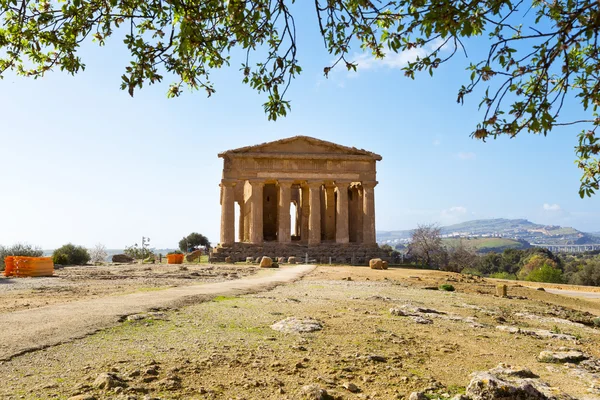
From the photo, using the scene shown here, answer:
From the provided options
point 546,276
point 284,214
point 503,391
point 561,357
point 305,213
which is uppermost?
point 305,213

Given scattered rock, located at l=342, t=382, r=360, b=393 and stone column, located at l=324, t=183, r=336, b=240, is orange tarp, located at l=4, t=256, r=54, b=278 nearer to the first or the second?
scattered rock, located at l=342, t=382, r=360, b=393

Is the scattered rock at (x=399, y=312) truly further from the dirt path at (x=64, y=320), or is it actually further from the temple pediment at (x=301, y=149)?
the temple pediment at (x=301, y=149)

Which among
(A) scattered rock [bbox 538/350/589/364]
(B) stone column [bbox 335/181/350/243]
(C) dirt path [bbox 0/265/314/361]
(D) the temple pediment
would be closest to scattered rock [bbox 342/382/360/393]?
(A) scattered rock [bbox 538/350/589/364]

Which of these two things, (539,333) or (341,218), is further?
(341,218)

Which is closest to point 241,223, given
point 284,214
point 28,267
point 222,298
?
point 284,214

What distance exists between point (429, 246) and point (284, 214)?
70.5 ft

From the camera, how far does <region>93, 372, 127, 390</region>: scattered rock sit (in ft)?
15.1

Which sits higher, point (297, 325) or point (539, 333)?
point (297, 325)

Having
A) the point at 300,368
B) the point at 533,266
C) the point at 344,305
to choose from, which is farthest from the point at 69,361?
the point at 533,266

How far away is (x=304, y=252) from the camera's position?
135 feet

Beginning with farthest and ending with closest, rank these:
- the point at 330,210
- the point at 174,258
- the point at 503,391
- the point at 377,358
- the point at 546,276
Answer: the point at 330,210 → the point at 546,276 → the point at 174,258 → the point at 377,358 → the point at 503,391

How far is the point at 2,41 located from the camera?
7195 millimetres

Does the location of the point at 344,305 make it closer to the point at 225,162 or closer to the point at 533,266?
the point at 225,162

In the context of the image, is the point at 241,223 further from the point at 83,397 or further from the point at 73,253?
the point at 83,397
